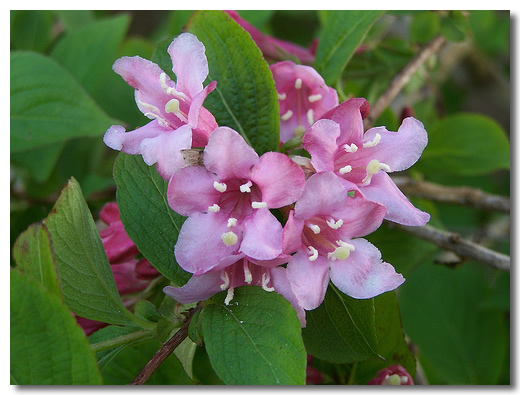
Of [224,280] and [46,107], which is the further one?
[46,107]

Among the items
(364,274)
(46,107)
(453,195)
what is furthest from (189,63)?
(453,195)

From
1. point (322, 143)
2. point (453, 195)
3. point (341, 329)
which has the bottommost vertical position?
point (453, 195)

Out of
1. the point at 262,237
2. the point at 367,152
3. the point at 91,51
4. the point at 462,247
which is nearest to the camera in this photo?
the point at 262,237

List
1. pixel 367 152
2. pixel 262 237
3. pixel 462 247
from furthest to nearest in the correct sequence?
pixel 462 247, pixel 367 152, pixel 262 237

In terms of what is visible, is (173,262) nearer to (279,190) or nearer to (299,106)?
(279,190)

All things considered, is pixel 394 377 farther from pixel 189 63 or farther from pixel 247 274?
pixel 189 63

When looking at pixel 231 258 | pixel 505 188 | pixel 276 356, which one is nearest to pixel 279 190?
pixel 231 258
